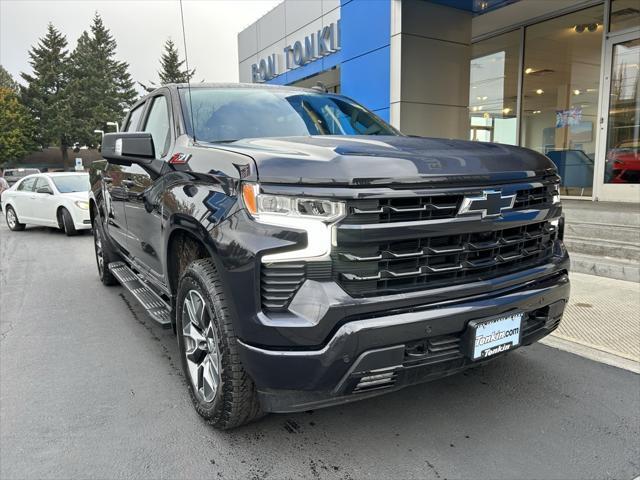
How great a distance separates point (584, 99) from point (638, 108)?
202 cm

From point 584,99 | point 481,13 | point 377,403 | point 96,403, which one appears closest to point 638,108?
point 584,99

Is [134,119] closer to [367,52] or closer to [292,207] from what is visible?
[292,207]

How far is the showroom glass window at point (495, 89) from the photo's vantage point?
11.8m

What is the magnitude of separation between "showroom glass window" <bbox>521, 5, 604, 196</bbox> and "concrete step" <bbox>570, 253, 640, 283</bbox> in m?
4.61

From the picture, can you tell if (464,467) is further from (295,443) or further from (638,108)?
(638,108)

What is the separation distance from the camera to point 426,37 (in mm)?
9977

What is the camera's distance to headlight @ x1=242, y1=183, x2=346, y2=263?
2.08 m

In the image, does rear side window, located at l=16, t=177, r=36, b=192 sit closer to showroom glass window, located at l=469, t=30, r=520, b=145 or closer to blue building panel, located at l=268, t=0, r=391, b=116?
blue building panel, located at l=268, t=0, r=391, b=116

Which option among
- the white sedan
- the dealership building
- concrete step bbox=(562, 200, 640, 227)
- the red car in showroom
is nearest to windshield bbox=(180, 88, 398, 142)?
concrete step bbox=(562, 200, 640, 227)

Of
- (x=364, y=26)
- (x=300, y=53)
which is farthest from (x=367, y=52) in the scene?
(x=300, y=53)

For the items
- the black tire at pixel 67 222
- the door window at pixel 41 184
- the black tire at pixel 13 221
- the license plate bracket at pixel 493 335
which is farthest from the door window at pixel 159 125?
the black tire at pixel 13 221

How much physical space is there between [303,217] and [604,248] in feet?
18.0

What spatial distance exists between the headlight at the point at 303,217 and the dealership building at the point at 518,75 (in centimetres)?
758

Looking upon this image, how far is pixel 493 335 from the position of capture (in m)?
2.39
